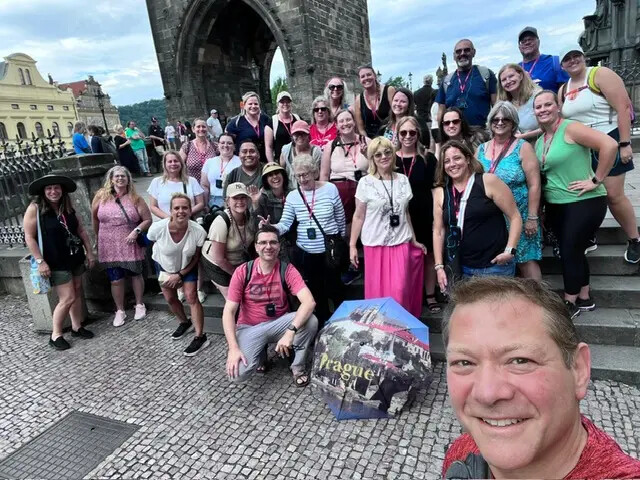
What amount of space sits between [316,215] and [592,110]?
261 centimetres

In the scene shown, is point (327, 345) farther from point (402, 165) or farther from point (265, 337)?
point (402, 165)

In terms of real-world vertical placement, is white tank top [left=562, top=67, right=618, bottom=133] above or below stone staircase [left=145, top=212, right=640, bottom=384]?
above

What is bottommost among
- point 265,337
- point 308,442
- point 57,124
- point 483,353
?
point 308,442

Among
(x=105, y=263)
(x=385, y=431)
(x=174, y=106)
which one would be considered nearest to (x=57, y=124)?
(x=174, y=106)

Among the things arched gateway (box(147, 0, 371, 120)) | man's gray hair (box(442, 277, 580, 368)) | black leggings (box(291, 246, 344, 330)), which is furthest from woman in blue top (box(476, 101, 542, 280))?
arched gateway (box(147, 0, 371, 120))

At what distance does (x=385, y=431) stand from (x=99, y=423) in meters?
2.40

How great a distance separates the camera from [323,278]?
414 cm

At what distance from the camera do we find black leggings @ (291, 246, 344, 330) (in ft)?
13.4

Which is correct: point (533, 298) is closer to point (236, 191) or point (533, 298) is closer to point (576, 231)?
point (576, 231)

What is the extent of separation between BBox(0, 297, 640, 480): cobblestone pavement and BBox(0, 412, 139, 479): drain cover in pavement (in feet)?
0.30

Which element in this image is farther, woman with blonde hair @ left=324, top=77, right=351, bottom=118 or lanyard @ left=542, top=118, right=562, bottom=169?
woman with blonde hair @ left=324, top=77, right=351, bottom=118

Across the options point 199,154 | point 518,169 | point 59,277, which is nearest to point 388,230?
point 518,169

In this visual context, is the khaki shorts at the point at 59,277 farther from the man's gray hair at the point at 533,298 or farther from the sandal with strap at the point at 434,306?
the man's gray hair at the point at 533,298

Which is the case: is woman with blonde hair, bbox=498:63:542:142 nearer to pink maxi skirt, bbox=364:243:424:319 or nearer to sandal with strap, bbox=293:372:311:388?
pink maxi skirt, bbox=364:243:424:319
